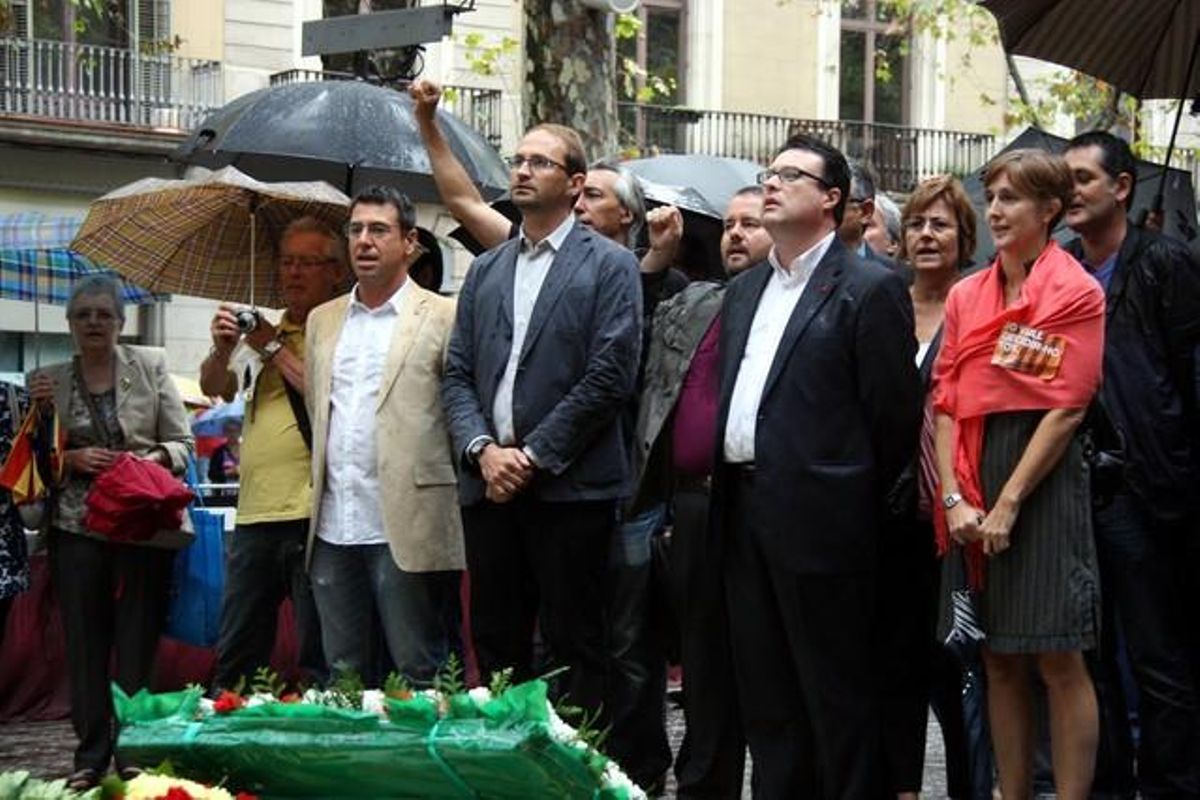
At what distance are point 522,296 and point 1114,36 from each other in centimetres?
237

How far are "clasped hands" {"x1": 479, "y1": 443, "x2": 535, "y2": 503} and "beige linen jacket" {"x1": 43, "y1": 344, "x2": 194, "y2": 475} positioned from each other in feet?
7.30

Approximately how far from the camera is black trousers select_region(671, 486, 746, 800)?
8.23 metres

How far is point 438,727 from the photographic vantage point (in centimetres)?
573

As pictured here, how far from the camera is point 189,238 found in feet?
34.4

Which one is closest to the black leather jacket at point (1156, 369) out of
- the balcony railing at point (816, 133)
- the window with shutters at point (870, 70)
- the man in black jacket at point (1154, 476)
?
the man in black jacket at point (1154, 476)

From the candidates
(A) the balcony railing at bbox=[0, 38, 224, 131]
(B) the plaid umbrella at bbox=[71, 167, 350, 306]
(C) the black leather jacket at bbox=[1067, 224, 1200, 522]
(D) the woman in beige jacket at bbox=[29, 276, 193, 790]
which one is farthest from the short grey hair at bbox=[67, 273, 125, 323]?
(A) the balcony railing at bbox=[0, 38, 224, 131]

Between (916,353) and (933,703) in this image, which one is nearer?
(916,353)

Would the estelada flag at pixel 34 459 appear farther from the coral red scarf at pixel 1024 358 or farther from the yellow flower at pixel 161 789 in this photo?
the yellow flower at pixel 161 789

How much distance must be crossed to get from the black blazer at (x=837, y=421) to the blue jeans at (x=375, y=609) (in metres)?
1.57

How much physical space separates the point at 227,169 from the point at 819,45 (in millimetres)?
29724

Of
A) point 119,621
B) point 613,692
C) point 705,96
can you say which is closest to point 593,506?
point 613,692

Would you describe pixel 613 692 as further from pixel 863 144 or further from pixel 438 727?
pixel 863 144

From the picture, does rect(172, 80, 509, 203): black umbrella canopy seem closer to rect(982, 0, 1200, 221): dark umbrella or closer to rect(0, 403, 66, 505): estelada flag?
rect(0, 403, 66, 505): estelada flag

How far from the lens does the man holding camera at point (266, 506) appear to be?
946 centimetres
